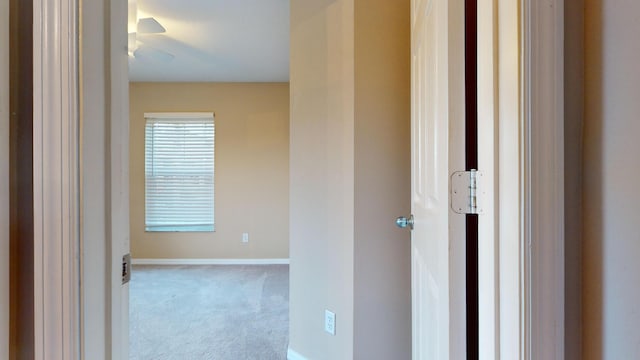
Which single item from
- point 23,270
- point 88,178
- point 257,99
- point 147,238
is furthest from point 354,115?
point 147,238

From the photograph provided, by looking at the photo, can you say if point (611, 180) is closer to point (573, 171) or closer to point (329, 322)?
point (573, 171)

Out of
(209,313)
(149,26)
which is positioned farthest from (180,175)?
(149,26)

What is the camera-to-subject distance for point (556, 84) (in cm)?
50

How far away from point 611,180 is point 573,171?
0.05 meters

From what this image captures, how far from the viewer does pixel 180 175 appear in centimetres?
432

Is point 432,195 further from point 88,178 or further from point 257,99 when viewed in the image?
point 257,99

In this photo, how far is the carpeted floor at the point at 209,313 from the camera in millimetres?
2223

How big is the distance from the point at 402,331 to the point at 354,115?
1007 mm

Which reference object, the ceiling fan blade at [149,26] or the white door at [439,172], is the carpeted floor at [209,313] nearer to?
the white door at [439,172]

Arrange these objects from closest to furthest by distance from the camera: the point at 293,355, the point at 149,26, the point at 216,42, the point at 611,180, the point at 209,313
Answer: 1. the point at 611,180
2. the point at 293,355
3. the point at 149,26
4. the point at 209,313
5. the point at 216,42

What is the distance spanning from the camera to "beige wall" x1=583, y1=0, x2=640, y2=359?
0.43m

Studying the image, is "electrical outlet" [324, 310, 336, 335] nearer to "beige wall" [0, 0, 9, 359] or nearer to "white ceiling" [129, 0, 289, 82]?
"beige wall" [0, 0, 9, 359]

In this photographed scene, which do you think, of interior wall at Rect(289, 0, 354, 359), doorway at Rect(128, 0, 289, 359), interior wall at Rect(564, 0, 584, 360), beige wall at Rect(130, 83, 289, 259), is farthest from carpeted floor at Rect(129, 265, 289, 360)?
interior wall at Rect(564, 0, 584, 360)

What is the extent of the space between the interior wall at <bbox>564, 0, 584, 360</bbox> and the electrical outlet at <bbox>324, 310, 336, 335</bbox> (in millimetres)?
1306
